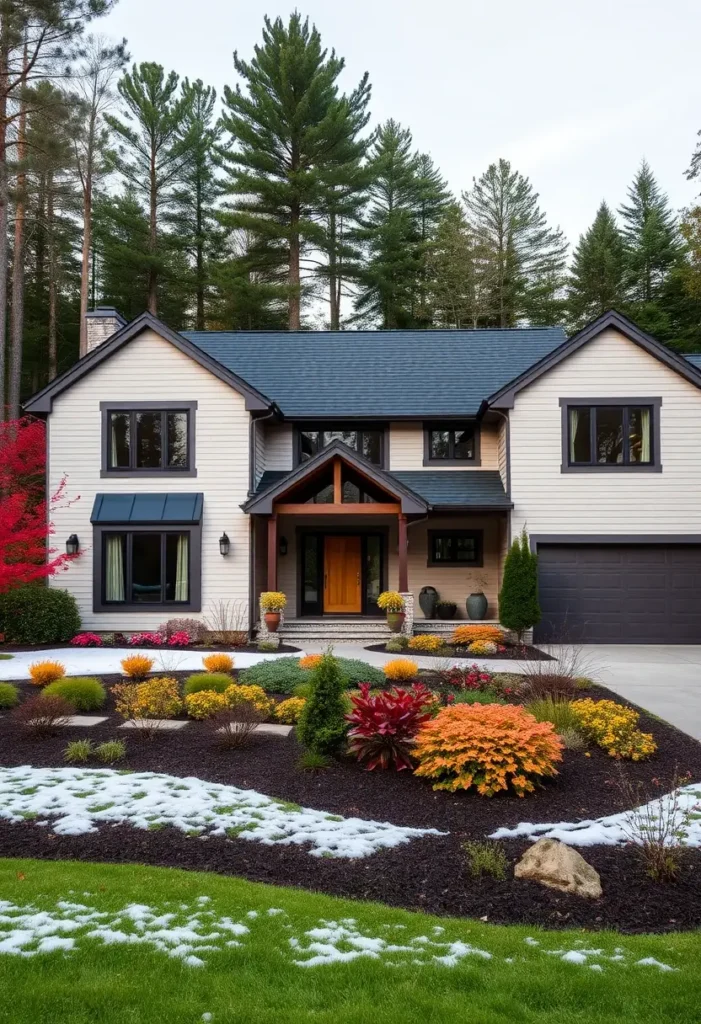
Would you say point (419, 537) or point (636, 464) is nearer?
point (636, 464)

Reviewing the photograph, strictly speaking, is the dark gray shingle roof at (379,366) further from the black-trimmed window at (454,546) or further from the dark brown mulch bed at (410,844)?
the dark brown mulch bed at (410,844)

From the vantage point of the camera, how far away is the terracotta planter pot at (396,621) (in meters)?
16.0

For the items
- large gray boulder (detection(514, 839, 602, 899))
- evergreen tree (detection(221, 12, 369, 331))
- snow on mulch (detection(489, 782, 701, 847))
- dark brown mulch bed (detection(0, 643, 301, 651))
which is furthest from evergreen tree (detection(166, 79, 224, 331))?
large gray boulder (detection(514, 839, 602, 899))

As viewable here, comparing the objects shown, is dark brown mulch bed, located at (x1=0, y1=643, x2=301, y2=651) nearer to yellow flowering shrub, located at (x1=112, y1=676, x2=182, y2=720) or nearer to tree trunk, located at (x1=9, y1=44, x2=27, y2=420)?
yellow flowering shrub, located at (x1=112, y1=676, x2=182, y2=720)

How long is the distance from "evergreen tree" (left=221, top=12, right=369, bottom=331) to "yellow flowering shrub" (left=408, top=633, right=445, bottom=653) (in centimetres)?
1668

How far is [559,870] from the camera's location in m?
4.46

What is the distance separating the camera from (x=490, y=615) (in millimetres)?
18047

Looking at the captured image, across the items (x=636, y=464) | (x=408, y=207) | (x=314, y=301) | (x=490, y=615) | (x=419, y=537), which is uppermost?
(x=408, y=207)

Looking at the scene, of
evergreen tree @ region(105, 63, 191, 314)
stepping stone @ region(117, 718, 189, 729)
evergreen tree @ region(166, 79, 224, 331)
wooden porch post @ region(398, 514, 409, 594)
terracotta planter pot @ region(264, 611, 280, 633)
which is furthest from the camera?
evergreen tree @ region(166, 79, 224, 331)

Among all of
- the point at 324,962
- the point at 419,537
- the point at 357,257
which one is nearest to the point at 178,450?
the point at 419,537

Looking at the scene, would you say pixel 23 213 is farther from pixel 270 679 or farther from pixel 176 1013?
pixel 176 1013

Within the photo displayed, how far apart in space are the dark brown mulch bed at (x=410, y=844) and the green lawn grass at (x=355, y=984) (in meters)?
0.41

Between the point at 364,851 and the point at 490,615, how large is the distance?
13.4 metres

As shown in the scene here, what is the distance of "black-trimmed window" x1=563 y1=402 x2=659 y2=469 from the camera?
661 inches
